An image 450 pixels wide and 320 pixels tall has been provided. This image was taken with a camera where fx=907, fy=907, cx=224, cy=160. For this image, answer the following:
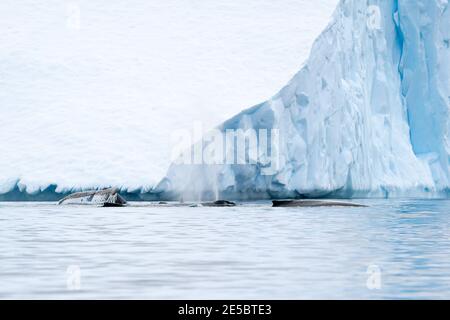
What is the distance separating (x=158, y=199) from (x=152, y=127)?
4487 millimetres

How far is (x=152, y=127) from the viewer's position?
33625 millimetres

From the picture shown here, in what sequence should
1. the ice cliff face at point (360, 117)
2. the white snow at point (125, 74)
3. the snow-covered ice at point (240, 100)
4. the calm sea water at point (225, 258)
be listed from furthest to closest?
the white snow at point (125, 74) → the snow-covered ice at point (240, 100) → the ice cliff face at point (360, 117) → the calm sea water at point (225, 258)

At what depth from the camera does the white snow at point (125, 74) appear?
1209 inches

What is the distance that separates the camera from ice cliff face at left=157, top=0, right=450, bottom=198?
2889cm

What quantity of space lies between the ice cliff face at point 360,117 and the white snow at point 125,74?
3059mm

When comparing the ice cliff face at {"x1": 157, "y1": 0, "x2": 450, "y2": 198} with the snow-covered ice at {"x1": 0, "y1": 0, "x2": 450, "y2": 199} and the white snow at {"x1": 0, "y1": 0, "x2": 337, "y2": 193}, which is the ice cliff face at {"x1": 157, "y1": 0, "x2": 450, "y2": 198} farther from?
the white snow at {"x1": 0, "y1": 0, "x2": 337, "y2": 193}

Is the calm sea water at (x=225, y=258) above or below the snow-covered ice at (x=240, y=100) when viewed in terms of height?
below

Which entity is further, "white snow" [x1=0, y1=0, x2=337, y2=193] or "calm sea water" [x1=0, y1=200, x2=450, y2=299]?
"white snow" [x1=0, y1=0, x2=337, y2=193]

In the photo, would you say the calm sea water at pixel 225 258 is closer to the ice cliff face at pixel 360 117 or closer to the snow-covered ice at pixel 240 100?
the ice cliff face at pixel 360 117

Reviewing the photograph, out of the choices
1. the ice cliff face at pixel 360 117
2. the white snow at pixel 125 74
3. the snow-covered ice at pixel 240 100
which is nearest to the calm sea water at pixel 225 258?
the ice cliff face at pixel 360 117

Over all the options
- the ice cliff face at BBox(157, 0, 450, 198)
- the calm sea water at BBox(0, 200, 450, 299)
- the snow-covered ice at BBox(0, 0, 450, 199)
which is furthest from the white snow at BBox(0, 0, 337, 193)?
the calm sea water at BBox(0, 200, 450, 299)

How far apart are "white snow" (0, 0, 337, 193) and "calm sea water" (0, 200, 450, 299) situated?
438 inches
